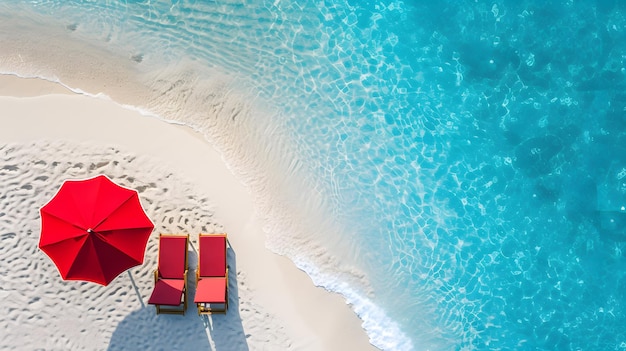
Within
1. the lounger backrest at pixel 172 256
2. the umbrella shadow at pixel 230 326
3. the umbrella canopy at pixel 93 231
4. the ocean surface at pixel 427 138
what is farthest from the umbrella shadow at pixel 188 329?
the ocean surface at pixel 427 138

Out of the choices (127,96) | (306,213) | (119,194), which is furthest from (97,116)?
(306,213)

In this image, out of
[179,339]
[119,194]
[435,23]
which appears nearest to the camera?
[119,194]

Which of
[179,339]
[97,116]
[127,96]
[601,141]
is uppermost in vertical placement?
[601,141]

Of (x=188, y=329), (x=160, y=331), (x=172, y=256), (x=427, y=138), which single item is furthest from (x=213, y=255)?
(x=427, y=138)

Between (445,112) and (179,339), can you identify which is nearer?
(179,339)

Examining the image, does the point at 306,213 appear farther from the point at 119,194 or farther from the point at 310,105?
the point at 119,194

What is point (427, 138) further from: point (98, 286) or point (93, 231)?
point (98, 286)

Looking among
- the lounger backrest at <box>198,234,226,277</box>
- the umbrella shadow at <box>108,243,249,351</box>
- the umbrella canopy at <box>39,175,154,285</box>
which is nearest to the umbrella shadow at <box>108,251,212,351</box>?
the umbrella shadow at <box>108,243,249,351</box>
